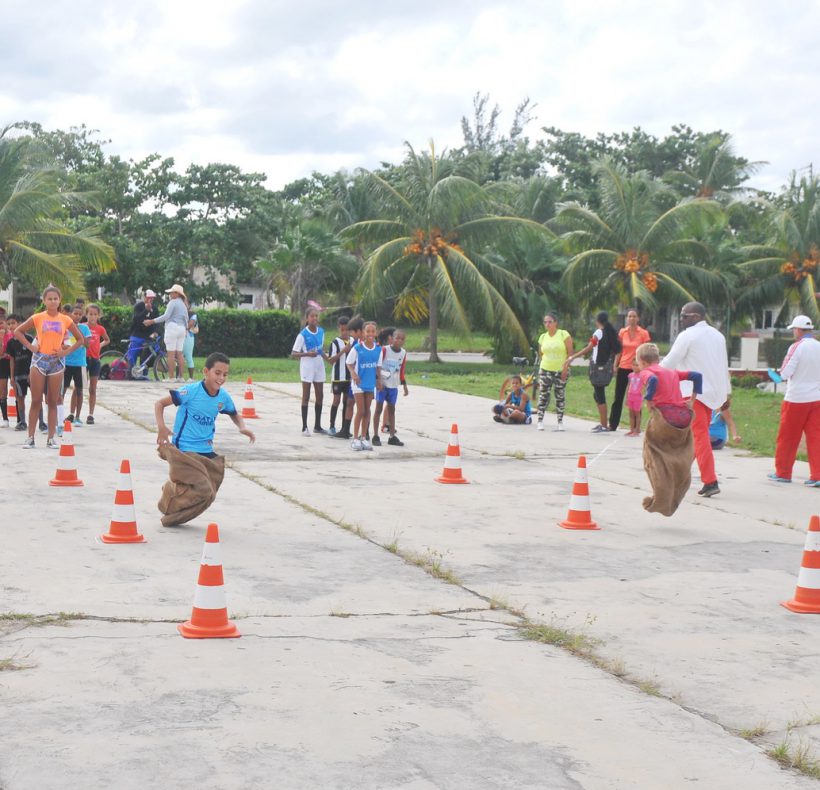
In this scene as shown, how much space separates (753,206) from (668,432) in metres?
34.1

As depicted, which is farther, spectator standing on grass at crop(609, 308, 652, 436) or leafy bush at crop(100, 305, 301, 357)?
leafy bush at crop(100, 305, 301, 357)

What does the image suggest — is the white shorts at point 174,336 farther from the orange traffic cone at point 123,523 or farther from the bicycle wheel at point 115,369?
the orange traffic cone at point 123,523

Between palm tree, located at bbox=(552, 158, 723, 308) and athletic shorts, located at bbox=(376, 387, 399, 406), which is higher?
palm tree, located at bbox=(552, 158, 723, 308)

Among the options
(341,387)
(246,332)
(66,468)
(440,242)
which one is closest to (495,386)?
(440,242)

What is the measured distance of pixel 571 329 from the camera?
42.3 metres

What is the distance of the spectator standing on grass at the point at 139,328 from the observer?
73.6 ft

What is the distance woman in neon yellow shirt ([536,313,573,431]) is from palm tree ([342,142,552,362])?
49.9ft

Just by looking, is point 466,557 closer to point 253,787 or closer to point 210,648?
point 210,648

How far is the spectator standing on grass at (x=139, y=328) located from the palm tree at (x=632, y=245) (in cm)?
1553

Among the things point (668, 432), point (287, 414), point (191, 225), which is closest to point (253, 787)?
point (668, 432)

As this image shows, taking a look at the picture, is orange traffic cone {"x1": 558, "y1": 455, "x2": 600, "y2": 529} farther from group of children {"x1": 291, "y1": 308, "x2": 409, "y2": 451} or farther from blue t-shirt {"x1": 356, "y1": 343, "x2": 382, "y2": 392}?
blue t-shirt {"x1": 356, "y1": 343, "x2": 382, "y2": 392}

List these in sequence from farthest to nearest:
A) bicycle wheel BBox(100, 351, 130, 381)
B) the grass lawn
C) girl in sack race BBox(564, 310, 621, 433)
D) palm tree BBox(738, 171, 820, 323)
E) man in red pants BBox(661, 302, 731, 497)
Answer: palm tree BBox(738, 171, 820, 323)
bicycle wheel BBox(100, 351, 130, 381)
the grass lawn
girl in sack race BBox(564, 310, 621, 433)
man in red pants BBox(661, 302, 731, 497)

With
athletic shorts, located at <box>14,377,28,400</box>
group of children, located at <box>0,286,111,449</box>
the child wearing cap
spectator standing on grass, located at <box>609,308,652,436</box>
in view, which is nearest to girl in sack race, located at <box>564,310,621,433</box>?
spectator standing on grass, located at <box>609,308,652,436</box>

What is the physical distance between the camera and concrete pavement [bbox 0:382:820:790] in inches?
172
